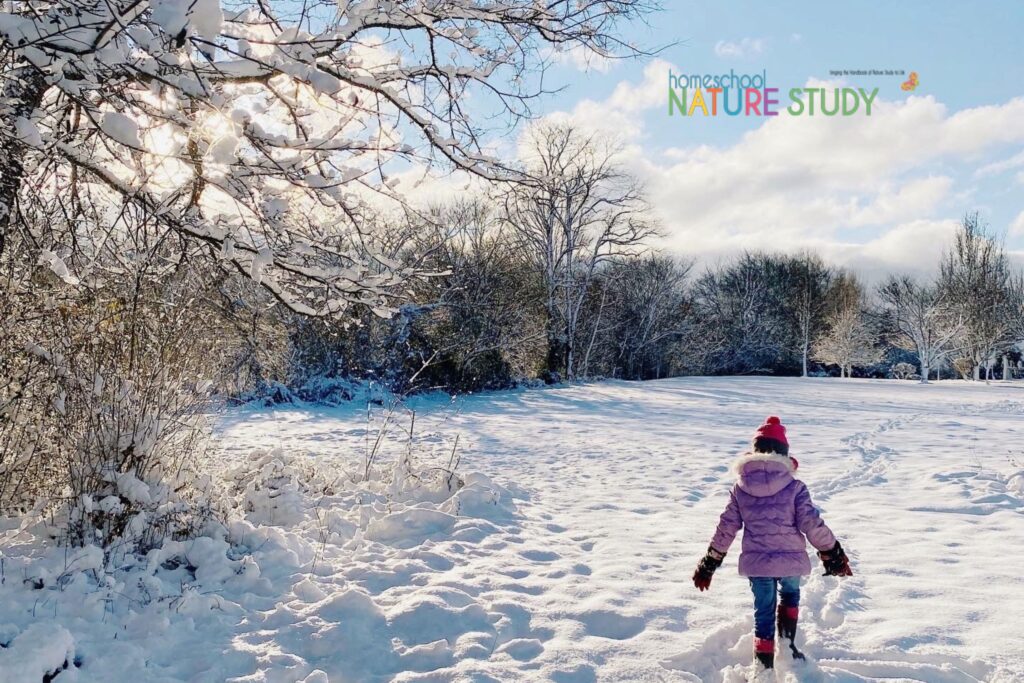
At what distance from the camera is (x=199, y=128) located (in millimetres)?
3039

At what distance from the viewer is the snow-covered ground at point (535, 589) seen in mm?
3227

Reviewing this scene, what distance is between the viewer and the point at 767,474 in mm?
3557

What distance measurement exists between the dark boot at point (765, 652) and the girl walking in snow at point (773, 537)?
0.08ft

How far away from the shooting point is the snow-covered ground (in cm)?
323

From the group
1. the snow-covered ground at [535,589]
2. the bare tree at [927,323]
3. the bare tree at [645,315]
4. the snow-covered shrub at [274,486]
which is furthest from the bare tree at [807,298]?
the snow-covered shrub at [274,486]

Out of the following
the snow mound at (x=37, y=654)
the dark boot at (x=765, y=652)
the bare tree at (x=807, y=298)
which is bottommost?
the dark boot at (x=765, y=652)

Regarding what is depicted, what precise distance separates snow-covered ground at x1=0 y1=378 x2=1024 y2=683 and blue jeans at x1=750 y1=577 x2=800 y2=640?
0.18m

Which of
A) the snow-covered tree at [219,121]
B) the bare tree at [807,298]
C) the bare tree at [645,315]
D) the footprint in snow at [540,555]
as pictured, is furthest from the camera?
the bare tree at [807,298]

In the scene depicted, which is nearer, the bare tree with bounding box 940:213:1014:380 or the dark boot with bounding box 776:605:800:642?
the dark boot with bounding box 776:605:800:642

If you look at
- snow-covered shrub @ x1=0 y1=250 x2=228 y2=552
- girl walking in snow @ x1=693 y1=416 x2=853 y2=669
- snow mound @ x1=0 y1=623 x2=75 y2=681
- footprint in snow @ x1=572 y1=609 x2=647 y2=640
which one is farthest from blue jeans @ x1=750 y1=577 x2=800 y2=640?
snow-covered shrub @ x1=0 y1=250 x2=228 y2=552

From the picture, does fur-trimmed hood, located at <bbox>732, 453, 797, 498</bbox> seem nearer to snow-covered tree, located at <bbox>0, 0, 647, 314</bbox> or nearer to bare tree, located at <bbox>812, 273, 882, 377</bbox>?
snow-covered tree, located at <bbox>0, 0, 647, 314</bbox>

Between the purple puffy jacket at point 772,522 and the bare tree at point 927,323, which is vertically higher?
the bare tree at point 927,323

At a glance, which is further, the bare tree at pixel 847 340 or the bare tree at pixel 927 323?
the bare tree at pixel 847 340

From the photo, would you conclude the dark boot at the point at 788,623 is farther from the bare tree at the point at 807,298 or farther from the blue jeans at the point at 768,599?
the bare tree at the point at 807,298
